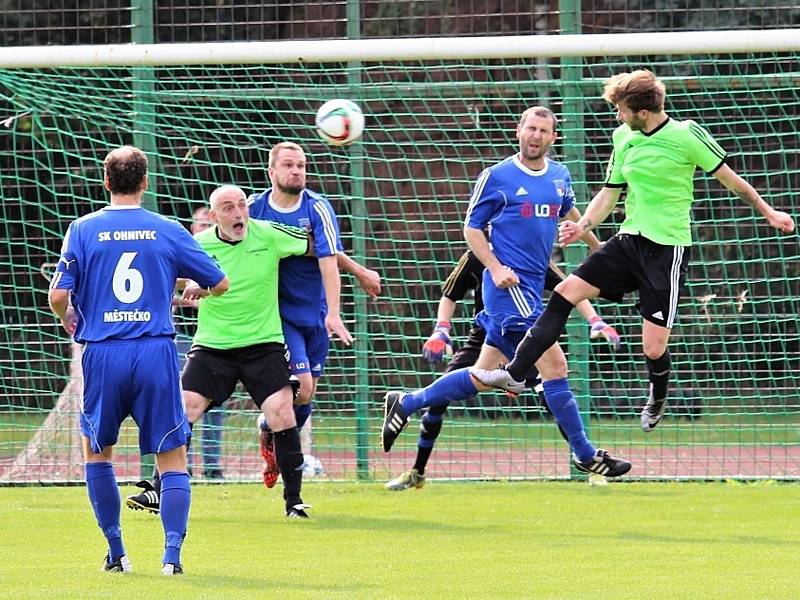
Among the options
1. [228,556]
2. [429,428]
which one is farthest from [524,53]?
[228,556]

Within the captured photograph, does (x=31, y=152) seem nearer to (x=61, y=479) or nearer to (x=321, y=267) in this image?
(x=61, y=479)

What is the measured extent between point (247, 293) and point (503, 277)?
1.52m

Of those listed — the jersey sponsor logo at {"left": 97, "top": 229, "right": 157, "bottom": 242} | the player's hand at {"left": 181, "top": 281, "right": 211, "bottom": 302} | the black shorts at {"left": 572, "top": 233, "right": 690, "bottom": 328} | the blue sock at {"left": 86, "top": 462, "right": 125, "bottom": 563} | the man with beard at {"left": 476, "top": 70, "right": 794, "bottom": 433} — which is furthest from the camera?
the black shorts at {"left": 572, "top": 233, "right": 690, "bottom": 328}

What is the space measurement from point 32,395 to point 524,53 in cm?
482

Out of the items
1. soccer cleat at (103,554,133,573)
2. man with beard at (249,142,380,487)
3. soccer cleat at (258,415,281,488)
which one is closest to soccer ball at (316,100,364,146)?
man with beard at (249,142,380,487)

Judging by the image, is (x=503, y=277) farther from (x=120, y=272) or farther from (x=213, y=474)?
(x=213, y=474)

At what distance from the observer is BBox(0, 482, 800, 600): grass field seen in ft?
20.1

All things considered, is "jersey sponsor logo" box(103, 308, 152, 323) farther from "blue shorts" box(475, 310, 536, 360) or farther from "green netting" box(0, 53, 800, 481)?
"green netting" box(0, 53, 800, 481)

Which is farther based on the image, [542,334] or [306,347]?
[306,347]

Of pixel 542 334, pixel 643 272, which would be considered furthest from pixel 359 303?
pixel 643 272

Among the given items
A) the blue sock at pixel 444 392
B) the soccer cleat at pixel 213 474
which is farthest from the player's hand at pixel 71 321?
the soccer cleat at pixel 213 474

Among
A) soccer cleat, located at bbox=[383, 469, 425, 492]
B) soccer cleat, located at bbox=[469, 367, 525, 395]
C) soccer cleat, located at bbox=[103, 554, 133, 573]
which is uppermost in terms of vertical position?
soccer cleat, located at bbox=[469, 367, 525, 395]

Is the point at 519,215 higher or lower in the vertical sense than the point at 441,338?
higher

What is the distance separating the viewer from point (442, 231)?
38.8 feet
